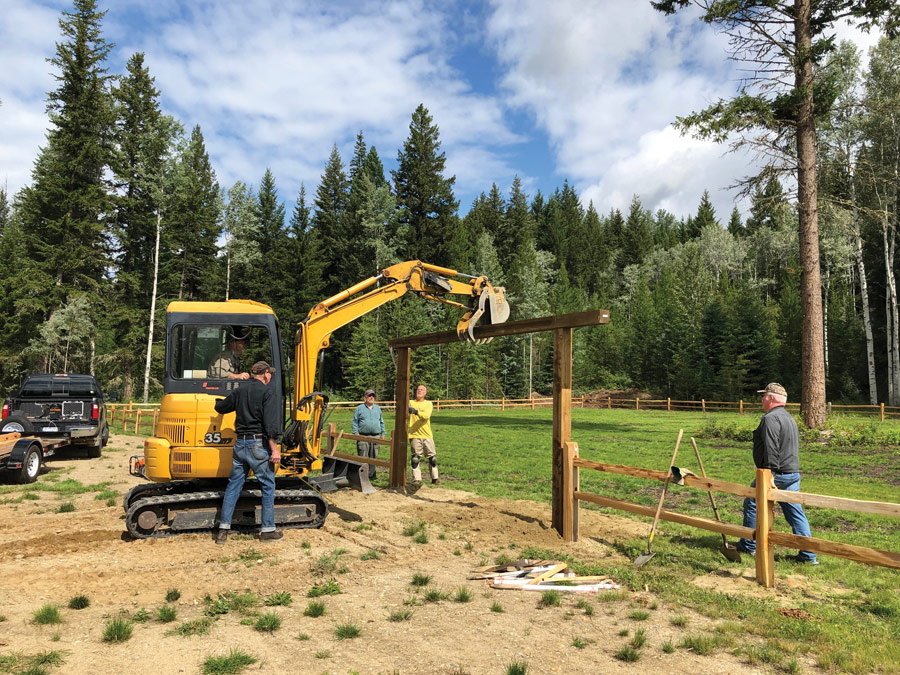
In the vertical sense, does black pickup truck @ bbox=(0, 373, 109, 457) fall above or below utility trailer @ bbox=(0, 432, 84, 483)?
above

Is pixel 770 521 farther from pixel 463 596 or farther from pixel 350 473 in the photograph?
pixel 350 473

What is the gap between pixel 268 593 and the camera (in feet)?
18.0

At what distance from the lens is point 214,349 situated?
814cm

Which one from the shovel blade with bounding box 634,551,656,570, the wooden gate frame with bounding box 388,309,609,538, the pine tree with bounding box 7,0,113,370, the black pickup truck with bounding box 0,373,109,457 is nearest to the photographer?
the shovel blade with bounding box 634,551,656,570

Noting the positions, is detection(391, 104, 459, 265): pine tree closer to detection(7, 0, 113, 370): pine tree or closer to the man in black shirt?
detection(7, 0, 113, 370): pine tree

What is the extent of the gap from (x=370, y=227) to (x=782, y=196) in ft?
117

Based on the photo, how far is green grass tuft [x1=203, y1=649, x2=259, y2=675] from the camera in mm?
3931

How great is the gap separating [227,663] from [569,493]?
15.4 ft

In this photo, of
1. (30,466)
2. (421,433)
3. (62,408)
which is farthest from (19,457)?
(421,433)

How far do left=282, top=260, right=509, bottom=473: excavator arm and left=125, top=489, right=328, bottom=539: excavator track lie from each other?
552mm

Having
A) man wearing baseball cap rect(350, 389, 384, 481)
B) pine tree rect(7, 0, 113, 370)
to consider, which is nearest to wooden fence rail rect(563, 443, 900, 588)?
man wearing baseball cap rect(350, 389, 384, 481)

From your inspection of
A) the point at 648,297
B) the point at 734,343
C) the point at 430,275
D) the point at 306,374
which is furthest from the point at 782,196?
the point at 648,297

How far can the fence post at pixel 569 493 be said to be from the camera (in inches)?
294

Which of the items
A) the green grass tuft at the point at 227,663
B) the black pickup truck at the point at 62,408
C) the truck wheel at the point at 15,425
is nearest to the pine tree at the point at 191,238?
the black pickup truck at the point at 62,408
